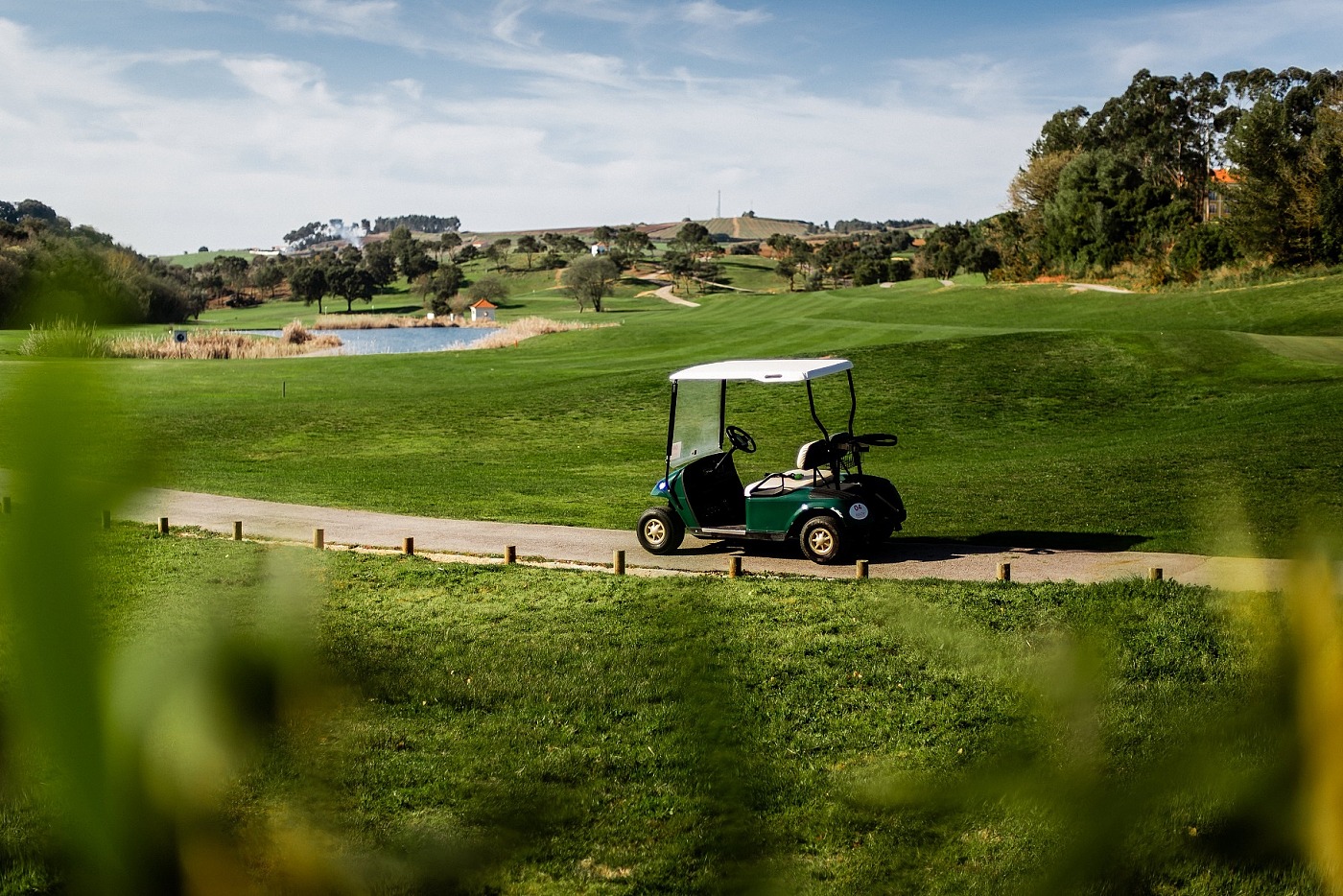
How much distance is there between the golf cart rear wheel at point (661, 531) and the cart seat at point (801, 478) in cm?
128

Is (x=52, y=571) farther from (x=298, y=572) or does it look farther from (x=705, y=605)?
(x=705, y=605)

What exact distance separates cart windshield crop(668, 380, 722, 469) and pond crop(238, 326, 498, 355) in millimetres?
53206

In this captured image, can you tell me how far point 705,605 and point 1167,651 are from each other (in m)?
7.40

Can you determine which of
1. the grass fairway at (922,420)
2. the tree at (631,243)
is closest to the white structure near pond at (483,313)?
the tree at (631,243)

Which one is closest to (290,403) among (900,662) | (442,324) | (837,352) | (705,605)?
(837,352)

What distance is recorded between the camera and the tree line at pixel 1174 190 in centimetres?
6053

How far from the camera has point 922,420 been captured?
3525 centimetres

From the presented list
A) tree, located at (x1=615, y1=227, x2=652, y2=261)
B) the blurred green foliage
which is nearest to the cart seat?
the blurred green foliage

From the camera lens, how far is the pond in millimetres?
81562

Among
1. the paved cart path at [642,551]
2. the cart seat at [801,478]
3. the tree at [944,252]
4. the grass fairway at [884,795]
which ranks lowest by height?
the paved cart path at [642,551]

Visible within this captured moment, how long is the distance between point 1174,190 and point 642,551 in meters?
87.4

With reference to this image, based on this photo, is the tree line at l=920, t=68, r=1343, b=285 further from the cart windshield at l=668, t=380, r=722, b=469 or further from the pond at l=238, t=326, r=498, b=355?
the cart windshield at l=668, t=380, r=722, b=469

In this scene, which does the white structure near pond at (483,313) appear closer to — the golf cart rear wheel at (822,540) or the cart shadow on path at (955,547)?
the cart shadow on path at (955,547)

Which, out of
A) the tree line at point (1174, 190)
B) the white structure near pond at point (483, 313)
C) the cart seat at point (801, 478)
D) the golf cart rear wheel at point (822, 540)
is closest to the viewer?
the golf cart rear wheel at point (822, 540)
